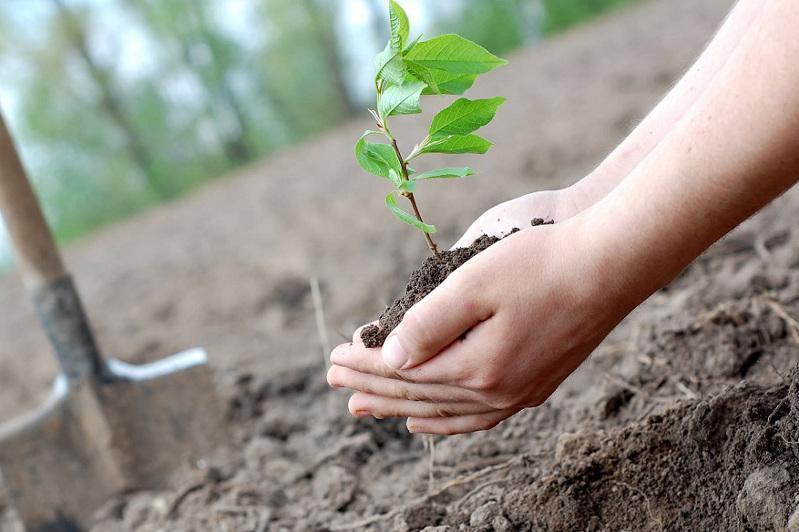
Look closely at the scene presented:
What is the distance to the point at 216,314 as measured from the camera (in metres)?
3.66

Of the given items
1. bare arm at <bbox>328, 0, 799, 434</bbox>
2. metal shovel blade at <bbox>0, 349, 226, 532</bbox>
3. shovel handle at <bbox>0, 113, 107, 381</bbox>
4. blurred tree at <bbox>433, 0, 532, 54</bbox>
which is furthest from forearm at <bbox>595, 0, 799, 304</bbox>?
blurred tree at <bbox>433, 0, 532, 54</bbox>

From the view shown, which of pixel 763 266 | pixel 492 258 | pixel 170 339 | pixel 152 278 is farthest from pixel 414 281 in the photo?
pixel 152 278

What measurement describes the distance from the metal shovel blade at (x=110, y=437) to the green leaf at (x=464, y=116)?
1.30m

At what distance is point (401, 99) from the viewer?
1.16 metres

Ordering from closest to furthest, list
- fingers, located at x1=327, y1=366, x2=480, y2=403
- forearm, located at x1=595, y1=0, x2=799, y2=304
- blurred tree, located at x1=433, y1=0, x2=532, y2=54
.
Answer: forearm, located at x1=595, y1=0, x2=799, y2=304
fingers, located at x1=327, y1=366, x2=480, y2=403
blurred tree, located at x1=433, y1=0, x2=532, y2=54

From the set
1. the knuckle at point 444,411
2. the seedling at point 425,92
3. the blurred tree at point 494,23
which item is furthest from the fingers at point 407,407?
the blurred tree at point 494,23

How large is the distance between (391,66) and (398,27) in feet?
0.19

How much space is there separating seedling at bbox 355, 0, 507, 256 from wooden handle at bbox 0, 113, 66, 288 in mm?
1350

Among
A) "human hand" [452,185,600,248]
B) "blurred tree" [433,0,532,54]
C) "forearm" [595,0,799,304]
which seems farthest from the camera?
"blurred tree" [433,0,532,54]

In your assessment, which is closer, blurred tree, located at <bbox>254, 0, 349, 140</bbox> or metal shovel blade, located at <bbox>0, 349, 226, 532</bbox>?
metal shovel blade, located at <bbox>0, 349, 226, 532</bbox>

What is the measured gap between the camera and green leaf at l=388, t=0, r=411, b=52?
1094 millimetres

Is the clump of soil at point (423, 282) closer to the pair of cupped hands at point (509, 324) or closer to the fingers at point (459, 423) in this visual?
the pair of cupped hands at point (509, 324)

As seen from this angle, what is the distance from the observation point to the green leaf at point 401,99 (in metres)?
1.14

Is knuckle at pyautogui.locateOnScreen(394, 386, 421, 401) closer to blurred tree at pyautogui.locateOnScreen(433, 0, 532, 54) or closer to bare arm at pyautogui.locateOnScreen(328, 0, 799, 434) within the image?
bare arm at pyautogui.locateOnScreen(328, 0, 799, 434)
